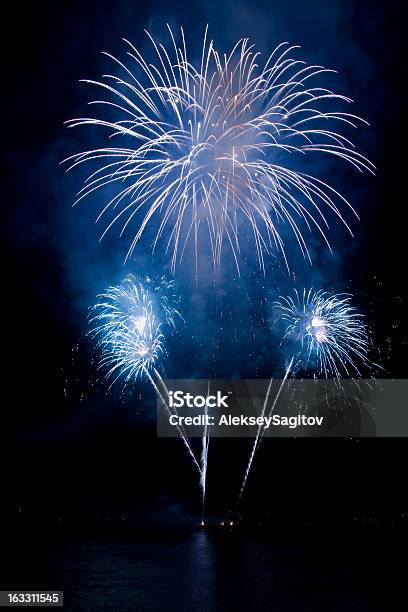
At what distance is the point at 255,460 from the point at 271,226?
247 ft

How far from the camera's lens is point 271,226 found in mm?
24797

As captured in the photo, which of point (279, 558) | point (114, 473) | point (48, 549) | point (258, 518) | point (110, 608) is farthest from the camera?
point (114, 473)

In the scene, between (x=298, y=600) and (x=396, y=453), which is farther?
(x=396, y=453)

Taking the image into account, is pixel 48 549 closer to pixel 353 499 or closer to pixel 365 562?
pixel 365 562

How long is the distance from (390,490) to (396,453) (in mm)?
4428

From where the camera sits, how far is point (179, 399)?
4706 cm

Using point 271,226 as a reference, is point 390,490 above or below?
below

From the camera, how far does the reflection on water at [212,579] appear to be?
24.1m

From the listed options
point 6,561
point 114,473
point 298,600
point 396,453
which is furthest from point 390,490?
point 298,600

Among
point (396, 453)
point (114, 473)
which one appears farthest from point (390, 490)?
point (114, 473)

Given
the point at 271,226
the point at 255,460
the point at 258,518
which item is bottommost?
the point at 258,518

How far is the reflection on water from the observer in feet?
79.0

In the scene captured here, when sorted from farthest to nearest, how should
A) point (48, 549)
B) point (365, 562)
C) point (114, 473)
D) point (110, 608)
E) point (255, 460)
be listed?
1. point (114, 473)
2. point (255, 460)
3. point (48, 549)
4. point (365, 562)
5. point (110, 608)

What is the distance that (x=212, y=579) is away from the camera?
1185 inches
